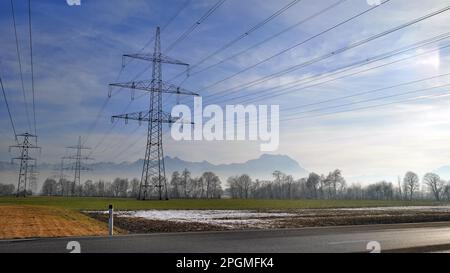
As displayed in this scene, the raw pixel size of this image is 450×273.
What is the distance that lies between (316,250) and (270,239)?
9.67ft

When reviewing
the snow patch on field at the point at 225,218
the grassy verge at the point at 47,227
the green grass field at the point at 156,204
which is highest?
the grassy verge at the point at 47,227

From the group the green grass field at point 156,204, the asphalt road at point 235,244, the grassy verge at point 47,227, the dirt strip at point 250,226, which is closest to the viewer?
the asphalt road at point 235,244

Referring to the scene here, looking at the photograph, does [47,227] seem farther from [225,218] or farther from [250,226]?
[225,218]

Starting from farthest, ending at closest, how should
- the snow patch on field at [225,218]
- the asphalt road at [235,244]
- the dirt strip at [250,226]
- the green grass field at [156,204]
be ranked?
the green grass field at [156,204]
the snow patch on field at [225,218]
the dirt strip at [250,226]
the asphalt road at [235,244]

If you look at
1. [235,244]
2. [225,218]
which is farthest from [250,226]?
[235,244]

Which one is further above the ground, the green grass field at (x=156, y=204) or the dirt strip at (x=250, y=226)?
the dirt strip at (x=250, y=226)

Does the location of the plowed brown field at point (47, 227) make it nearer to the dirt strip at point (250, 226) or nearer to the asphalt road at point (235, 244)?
the dirt strip at point (250, 226)

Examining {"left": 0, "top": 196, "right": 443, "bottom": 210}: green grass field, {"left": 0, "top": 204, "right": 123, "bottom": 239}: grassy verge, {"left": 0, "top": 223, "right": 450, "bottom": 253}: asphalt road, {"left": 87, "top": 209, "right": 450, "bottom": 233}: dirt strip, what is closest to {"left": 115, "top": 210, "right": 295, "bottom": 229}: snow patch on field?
{"left": 87, "top": 209, "right": 450, "bottom": 233}: dirt strip

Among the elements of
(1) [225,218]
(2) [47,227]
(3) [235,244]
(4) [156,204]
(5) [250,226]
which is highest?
Answer: (3) [235,244]

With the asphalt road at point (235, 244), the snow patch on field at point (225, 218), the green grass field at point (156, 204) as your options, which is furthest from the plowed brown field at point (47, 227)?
the green grass field at point (156, 204)

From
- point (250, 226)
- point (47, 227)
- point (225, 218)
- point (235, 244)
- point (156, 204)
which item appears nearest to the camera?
point (235, 244)
